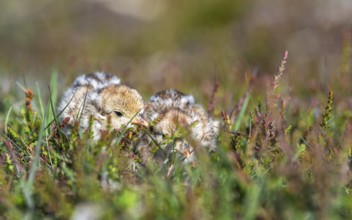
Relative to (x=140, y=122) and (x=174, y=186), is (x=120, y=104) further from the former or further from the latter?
(x=174, y=186)

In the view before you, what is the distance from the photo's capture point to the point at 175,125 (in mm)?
4352

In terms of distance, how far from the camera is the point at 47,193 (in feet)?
9.98

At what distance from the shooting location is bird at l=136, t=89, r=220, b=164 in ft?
13.6

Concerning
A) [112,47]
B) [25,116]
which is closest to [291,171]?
[25,116]

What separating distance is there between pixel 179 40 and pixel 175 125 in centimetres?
1178

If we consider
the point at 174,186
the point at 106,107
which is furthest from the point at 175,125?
the point at 174,186

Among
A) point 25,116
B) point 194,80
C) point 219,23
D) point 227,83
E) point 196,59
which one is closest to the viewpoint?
point 25,116

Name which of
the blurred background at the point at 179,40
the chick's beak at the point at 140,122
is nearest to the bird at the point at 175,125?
the chick's beak at the point at 140,122

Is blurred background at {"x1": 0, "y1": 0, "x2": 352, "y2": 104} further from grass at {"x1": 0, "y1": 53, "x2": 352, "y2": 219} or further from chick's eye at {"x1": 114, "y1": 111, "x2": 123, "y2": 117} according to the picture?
grass at {"x1": 0, "y1": 53, "x2": 352, "y2": 219}

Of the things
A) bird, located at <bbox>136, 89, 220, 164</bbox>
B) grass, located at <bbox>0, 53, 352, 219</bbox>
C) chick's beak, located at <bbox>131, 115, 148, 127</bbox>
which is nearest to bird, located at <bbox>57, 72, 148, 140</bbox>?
chick's beak, located at <bbox>131, 115, 148, 127</bbox>

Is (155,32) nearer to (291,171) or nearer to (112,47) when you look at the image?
(112,47)

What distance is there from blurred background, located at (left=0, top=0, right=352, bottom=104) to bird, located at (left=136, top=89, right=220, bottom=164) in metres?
1.12

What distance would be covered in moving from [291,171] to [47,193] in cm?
124

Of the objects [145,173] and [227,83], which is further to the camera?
[227,83]
